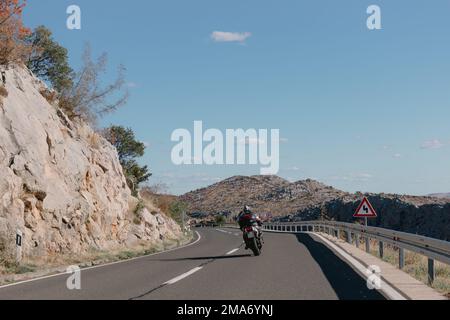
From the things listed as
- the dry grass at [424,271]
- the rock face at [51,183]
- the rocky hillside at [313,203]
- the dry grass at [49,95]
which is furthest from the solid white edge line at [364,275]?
the rocky hillside at [313,203]

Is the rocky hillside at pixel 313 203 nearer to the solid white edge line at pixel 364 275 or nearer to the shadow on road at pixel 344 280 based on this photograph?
the solid white edge line at pixel 364 275

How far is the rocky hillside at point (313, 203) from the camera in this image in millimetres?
78375


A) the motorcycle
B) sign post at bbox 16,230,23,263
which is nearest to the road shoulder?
the motorcycle

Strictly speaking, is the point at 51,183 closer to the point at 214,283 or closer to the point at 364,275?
the point at 214,283

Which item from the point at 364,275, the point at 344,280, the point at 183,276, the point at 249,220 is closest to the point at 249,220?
the point at 249,220

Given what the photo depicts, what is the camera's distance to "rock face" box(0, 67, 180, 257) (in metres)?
17.0

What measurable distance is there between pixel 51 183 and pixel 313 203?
9356 cm

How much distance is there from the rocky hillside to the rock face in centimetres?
2450

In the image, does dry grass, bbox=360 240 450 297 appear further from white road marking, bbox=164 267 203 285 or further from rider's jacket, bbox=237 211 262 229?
white road marking, bbox=164 267 203 285

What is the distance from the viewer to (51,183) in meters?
19.7
